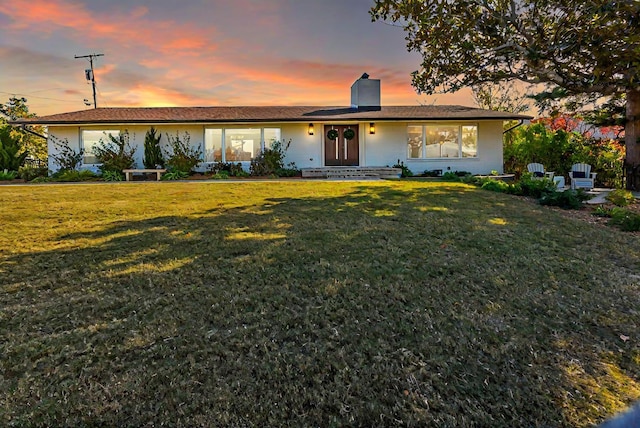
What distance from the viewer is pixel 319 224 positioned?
6031mm

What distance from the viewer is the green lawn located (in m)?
2.10

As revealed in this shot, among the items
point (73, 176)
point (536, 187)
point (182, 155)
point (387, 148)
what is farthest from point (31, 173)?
point (536, 187)

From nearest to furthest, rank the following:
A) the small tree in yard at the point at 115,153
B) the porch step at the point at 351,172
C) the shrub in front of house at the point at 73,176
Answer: the shrub in front of house at the point at 73,176, the small tree in yard at the point at 115,153, the porch step at the point at 351,172

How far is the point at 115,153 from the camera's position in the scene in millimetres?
15789

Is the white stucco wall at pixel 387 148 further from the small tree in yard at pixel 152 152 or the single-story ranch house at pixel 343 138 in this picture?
the small tree in yard at pixel 152 152

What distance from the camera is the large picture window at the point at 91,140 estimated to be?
16406mm

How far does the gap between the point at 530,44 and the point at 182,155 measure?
12.8m

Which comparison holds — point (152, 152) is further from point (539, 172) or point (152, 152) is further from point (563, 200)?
point (539, 172)

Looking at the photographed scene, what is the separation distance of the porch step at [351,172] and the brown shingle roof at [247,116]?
83.1 inches

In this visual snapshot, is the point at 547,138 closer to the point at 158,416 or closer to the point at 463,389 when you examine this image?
the point at 463,389

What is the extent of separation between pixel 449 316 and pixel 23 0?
1264 cm

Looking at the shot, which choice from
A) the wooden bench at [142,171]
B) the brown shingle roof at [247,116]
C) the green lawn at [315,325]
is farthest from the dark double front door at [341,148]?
the green lawn at [315,325]

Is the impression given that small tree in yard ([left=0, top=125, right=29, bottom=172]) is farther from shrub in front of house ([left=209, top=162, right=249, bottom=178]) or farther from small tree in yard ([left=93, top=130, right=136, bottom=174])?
shrub in front of house ([left=209, top=162, right=249, bottom=178])

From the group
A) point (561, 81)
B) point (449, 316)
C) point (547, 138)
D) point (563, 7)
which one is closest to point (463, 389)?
point (449, 316)
